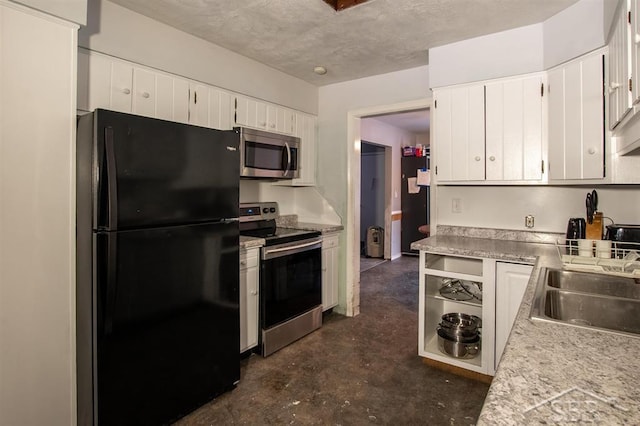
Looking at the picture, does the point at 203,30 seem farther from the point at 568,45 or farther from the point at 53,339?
the point at 568,45

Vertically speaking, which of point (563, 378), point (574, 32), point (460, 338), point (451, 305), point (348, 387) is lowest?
point (348, 387)

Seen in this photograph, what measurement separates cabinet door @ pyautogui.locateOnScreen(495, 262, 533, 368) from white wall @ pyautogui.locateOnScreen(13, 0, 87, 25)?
104 inches

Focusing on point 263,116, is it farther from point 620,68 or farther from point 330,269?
point 620,68

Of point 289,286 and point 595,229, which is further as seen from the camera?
point 289,286

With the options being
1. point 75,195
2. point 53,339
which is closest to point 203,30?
point 75,195

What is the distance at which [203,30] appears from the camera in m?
2.52

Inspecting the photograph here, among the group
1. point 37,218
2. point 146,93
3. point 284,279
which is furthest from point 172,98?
point 284,279

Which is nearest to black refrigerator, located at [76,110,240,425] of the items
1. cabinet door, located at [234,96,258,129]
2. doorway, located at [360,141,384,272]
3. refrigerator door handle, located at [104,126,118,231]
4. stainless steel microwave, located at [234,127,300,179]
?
refrigerator door handle, located at [104,126,118,231]

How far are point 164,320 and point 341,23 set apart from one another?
2123 mm

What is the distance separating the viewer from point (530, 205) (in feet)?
8.77

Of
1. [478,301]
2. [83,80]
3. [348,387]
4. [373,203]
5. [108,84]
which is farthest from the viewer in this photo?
[373,203]

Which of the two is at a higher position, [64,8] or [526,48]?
[526,48]

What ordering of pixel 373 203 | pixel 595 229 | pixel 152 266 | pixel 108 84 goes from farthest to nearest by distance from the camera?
pixel 373 203 < pixel 595 229 < pixel 108 84 < pixel 152 266

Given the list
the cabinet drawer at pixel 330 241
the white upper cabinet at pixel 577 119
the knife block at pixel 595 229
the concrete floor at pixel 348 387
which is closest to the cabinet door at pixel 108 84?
the concrete floor at pixel 348 387
